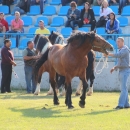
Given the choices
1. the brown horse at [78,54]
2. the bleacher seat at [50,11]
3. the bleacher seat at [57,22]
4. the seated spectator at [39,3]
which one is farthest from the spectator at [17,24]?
the brown horse at [78,54]

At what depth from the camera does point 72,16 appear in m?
24.7

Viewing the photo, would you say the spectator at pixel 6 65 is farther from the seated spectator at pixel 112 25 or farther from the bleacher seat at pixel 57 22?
the seated spectator at pixel 112 25

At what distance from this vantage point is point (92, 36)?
15508mm

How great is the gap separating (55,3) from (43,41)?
21.3ft

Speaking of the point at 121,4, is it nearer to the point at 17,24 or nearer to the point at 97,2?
the point at 97,2

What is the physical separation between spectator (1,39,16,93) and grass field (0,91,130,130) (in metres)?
4.23

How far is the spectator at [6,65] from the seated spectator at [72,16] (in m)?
3.62

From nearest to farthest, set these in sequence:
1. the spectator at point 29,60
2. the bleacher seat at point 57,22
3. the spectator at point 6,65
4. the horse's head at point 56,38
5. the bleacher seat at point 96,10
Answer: the horse's head at point 56,38 < the spectator at point 29,60 < the spectator at point 6,65 < the bleacher seat at point 96,10 < the bleacher seat at point 57,22

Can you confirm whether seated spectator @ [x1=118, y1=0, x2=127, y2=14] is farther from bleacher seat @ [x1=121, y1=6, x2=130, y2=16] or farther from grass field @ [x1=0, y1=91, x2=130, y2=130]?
grass field @ [x1=0, y1=91, x2=130, y2=130]

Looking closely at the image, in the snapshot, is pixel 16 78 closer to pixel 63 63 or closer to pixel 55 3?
pixel 55 3

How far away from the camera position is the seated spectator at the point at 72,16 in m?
24.7

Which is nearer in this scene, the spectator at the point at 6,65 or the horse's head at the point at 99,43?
the horse's head at the point at 99,43

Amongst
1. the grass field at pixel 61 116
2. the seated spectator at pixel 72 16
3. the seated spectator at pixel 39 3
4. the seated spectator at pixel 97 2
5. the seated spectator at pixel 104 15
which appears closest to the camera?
the grass field at pixel 61 116

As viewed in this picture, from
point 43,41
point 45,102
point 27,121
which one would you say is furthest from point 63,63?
point 43,41
